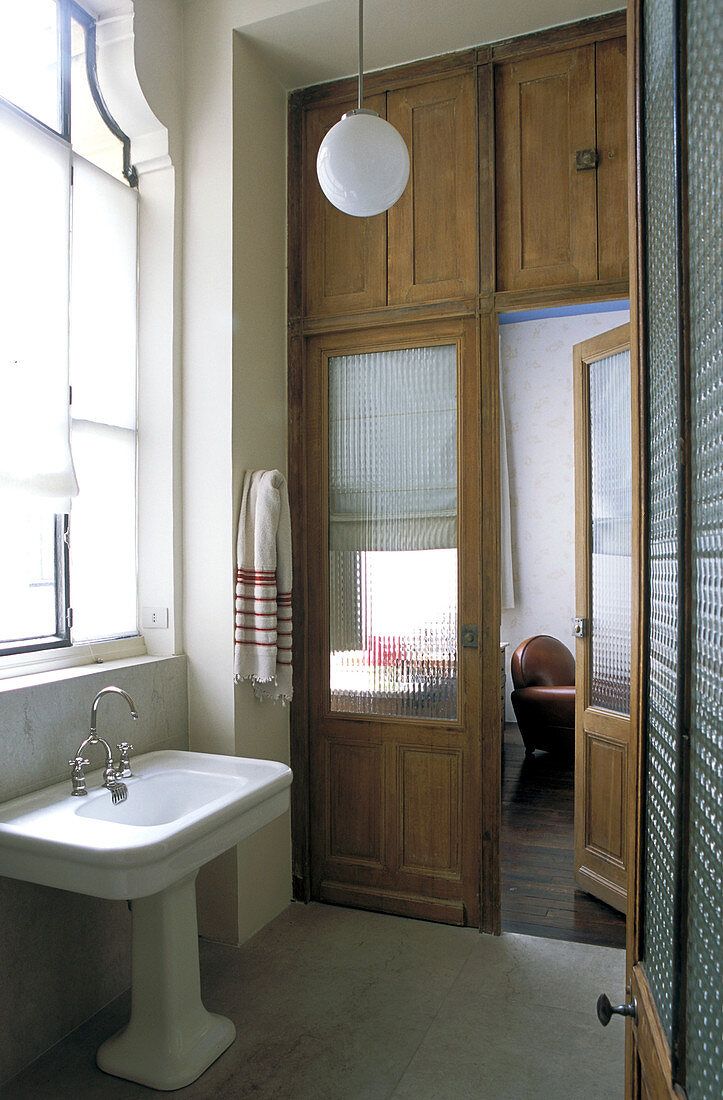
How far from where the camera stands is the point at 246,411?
9.12ft

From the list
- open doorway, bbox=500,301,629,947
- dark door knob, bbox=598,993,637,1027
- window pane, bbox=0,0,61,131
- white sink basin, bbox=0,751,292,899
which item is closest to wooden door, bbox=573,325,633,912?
white sink basin, bbox=0,751,292,899

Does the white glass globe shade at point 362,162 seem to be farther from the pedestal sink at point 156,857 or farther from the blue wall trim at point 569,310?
the pedestal sink at point 156,857

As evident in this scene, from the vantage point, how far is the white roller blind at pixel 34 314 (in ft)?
7.29

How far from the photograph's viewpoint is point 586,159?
103 inches

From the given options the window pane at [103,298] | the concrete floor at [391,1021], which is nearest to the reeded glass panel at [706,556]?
the concrete floor at [391,1021]

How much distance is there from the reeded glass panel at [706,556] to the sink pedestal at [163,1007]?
5.11 ft

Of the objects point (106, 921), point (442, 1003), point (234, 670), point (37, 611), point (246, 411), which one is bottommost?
point (442, 1003)

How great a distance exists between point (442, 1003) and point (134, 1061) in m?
0.89

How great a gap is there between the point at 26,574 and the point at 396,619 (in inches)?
51.4

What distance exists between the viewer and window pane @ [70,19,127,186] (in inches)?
103

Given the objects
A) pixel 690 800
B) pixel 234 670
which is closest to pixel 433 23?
pixel 234 670

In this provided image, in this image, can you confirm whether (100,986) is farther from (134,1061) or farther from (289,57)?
(289,57)

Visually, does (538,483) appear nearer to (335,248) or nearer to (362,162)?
(335,248)

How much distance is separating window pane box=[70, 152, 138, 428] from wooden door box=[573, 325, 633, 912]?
1.75 metres
